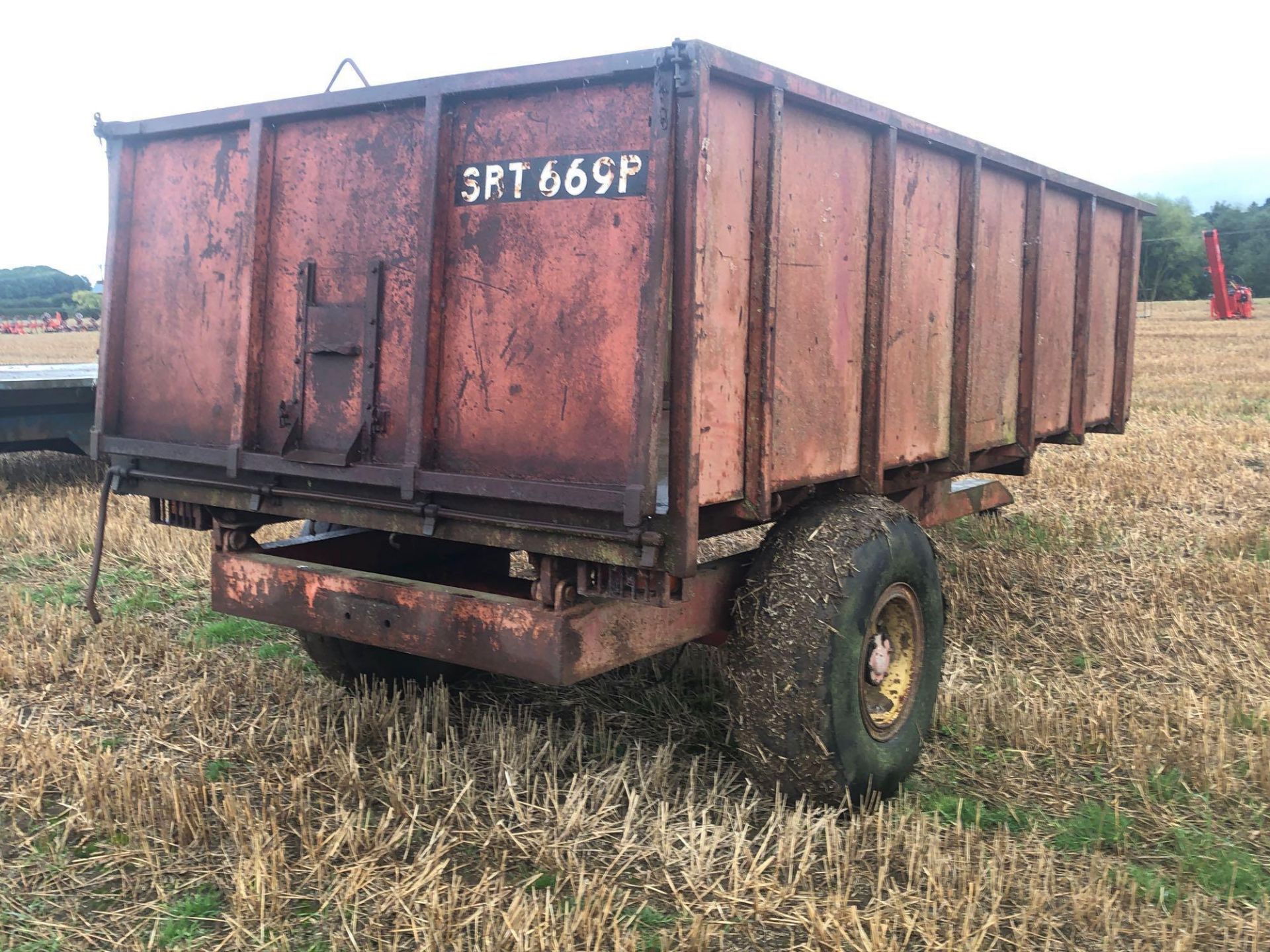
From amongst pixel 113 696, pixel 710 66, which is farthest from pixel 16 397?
pixel 710 66

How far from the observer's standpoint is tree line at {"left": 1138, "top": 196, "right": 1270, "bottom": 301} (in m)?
58.7

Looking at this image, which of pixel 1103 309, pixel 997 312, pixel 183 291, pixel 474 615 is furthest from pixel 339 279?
pixel 1103 309

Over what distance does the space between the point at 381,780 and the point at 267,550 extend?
3.13 feet

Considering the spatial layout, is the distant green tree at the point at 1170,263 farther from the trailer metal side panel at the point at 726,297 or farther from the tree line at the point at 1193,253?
the trailer metal side panel at the point at 726,297

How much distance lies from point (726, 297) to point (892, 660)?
62.9 inches

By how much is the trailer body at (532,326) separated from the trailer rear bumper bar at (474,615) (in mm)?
13

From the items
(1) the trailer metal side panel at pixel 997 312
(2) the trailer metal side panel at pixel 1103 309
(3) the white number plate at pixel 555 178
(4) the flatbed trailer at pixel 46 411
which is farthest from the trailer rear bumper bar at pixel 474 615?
(4) the flatbed trailer at pixel 46 411

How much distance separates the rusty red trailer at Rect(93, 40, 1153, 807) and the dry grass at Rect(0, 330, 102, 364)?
15.1m

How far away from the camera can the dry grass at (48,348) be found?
72.3 feet

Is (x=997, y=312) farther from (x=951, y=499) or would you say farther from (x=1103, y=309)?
(x=1103, y=309)

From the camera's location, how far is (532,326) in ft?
10.8

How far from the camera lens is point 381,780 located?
3713 millimetres

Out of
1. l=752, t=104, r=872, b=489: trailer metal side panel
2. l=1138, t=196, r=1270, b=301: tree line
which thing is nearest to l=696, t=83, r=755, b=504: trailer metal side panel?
l=752, t=104, r=872, b=489: trailer metal side panel

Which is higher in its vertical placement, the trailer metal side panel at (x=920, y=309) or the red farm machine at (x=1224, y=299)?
the red farm machine at (x=1224, y=299)
